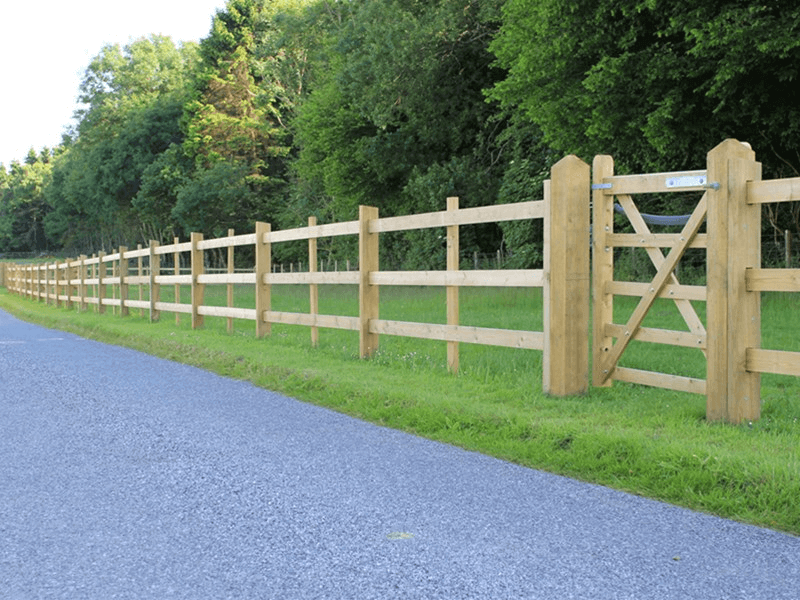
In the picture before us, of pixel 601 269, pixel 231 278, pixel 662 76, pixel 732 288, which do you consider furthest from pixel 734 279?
pixel 662 76

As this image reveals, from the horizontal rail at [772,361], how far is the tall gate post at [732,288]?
0.15ft

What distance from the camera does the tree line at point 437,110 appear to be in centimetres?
1692

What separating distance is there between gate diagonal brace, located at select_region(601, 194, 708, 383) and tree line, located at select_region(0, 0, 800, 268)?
1000 centimetres

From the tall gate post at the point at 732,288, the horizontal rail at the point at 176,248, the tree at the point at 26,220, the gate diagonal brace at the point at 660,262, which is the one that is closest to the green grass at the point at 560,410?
the tall gate post at the point at 732,288

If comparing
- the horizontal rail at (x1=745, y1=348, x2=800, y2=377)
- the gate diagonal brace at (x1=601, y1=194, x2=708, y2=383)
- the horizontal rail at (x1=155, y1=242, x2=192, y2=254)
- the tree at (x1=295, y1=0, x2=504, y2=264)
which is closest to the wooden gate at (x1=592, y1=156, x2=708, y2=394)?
the gate diagonal brace at (x1=601, y1=194, x2=708, y2=383)

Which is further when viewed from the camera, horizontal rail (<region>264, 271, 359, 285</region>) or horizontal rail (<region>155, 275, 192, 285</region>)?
horizontal rail (<region>155, 275, 192, 285</region>)

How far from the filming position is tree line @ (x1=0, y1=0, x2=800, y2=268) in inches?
666

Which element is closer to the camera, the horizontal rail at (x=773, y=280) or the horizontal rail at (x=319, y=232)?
the horizontal rail at (x=773, y=280)

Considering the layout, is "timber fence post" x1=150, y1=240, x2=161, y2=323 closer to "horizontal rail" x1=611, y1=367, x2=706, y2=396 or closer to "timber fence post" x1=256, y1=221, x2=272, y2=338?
"timber fence post" x1=256, y1=221, x2=272, y2=338

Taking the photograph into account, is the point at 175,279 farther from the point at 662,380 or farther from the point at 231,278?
the point at 662,380

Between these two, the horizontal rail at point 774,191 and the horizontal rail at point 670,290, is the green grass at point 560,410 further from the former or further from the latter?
the horizontal rail at point 774,191

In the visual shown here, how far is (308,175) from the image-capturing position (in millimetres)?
40219

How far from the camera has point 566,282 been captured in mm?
6750

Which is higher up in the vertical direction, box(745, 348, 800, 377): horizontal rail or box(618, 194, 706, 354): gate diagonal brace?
box(618, 194, 706, 354): gate diagonal brace
